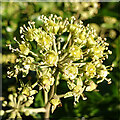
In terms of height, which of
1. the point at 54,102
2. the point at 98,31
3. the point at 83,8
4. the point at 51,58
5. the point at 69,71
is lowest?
the point at 54,102

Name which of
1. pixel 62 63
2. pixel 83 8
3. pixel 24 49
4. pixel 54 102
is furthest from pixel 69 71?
pixel 83 8

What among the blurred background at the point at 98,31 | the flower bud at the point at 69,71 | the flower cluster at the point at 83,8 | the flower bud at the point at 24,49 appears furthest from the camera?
the flower cluster at the point at 83,8

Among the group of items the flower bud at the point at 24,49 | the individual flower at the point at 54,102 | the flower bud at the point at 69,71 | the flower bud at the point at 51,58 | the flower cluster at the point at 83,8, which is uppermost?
the flower cluster at the point at 83,8

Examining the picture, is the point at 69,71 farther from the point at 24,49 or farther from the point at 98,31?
the point at 98,31

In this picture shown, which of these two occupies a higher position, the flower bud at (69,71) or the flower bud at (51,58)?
the flower bud at (51,58)

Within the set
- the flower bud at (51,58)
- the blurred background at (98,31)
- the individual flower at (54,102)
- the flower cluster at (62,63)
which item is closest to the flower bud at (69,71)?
the flower cluster at (62,63)

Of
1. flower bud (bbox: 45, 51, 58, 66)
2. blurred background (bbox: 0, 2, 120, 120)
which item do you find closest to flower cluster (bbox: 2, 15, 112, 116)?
flower bud (bbox: 45, 51, 58, 66)

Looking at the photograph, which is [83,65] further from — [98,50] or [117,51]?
[117,51]

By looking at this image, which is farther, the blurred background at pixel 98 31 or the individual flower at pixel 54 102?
the blurred background at pixel 98 31

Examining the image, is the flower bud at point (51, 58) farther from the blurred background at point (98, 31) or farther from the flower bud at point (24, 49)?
the blurred background at point (98, 31)
